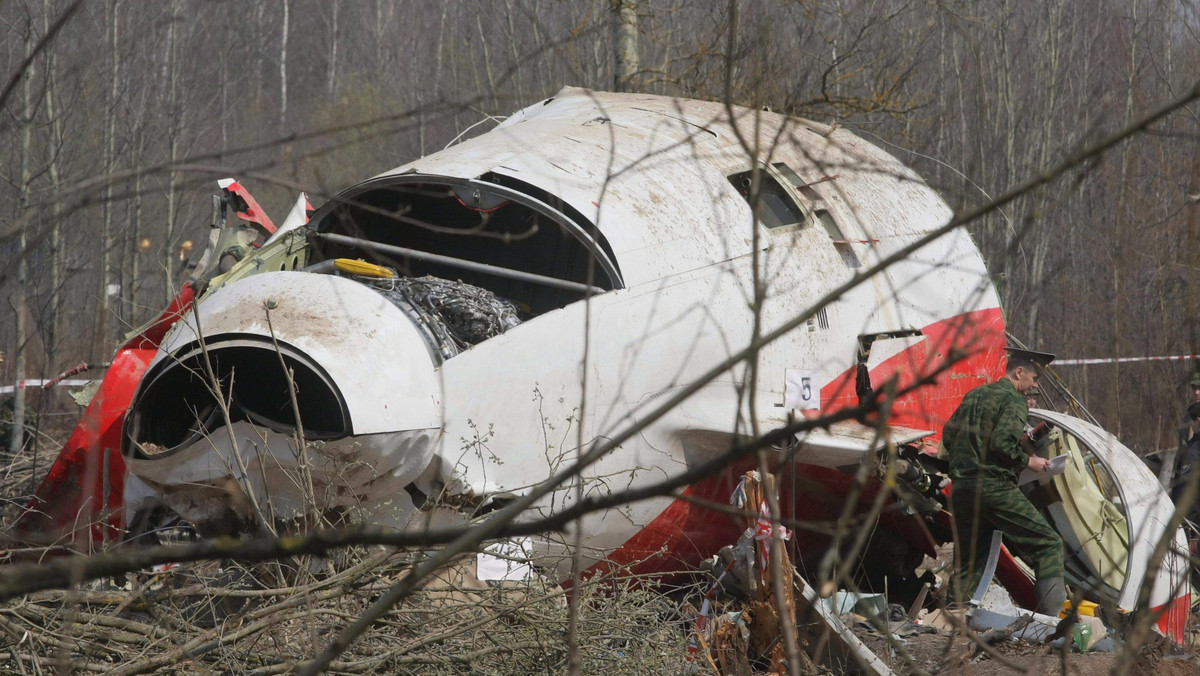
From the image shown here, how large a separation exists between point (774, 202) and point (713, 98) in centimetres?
523

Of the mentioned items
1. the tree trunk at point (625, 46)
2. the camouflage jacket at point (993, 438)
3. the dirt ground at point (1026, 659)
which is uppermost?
the tree trunk at point (625, 46)

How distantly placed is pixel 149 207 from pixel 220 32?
6.71 metres

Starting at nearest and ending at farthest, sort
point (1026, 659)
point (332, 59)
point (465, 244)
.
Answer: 1. point (1026, 659)
2. point (465, 244)
3. point (332, 59)

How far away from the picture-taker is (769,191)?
262 inches

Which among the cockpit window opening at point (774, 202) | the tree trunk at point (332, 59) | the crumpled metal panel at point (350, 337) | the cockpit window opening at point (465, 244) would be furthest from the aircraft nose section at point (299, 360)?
the tree trunk at point (332, 59)

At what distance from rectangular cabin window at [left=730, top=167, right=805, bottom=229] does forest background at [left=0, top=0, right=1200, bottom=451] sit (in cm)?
293

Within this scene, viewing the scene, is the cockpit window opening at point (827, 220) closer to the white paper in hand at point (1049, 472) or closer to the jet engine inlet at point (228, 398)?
the white paper in hand at point (1049, 472)

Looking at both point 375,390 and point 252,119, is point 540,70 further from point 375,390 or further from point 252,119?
point 375,390

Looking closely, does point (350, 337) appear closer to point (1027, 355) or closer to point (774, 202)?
point (774, 202)

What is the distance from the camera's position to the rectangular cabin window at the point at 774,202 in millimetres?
6441

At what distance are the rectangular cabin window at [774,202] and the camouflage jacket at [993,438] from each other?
159 cm

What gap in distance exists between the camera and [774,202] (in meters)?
6.59

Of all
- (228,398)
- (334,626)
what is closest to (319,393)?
(228,398)

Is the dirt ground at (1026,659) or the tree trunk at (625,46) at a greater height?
the tree trunk at (625,46)
